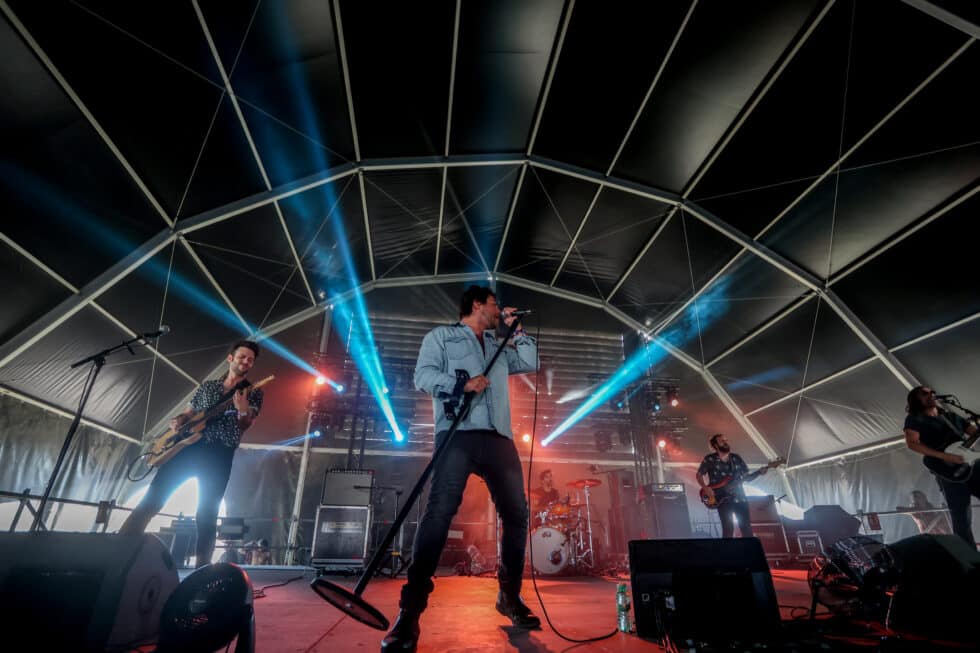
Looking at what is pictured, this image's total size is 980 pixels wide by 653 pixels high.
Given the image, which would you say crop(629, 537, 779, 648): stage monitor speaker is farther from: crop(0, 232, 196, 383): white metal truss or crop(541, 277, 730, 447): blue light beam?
crop(541, 277, 730, 447): blue light beam

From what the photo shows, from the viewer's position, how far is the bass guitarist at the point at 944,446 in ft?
12.4

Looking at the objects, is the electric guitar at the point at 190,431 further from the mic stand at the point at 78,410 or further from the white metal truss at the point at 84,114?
the white metal truss at the point at 84,114

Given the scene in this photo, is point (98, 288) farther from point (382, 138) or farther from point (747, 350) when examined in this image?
point (747, 350)

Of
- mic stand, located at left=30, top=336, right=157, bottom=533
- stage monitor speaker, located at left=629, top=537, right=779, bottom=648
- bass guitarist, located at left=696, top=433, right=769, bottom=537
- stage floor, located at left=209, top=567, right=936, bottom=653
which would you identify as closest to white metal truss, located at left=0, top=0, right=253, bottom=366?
mic stand, located at left=30, top=336, right=157, bottom=533

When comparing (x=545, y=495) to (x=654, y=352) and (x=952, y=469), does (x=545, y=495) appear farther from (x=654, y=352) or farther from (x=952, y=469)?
(x=654, y=352)

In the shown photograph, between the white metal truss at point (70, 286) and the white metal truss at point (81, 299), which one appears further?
the white metal truss at point (81, 299)

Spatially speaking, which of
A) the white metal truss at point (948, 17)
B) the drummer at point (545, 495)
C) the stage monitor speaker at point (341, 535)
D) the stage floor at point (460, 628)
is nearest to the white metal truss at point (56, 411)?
the stage monitor speaker at point (341, 535)

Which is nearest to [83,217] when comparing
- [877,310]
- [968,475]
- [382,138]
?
[382,138]

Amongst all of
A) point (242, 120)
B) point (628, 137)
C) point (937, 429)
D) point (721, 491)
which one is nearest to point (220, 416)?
point (242, 120)

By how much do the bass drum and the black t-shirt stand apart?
4.19 metres

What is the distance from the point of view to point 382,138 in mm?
7102

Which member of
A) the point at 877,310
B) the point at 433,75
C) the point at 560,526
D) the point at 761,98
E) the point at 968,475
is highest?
the point at 433,75

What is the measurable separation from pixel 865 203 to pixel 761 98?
7.72 feet

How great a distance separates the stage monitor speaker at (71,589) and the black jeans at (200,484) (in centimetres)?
Result: 128
